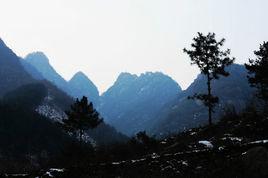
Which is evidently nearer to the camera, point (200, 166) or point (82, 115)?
point (200, 166)

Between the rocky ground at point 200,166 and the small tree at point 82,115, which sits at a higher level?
the small tree at point 82,115

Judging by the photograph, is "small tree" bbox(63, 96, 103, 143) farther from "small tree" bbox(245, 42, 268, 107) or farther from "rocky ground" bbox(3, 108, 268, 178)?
"rocky ground" bbox(3, 108, 268, 178)

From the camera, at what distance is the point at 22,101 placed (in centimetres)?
13975

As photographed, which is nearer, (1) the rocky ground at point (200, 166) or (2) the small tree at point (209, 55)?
(1) the rocky ground at point (200, 166)

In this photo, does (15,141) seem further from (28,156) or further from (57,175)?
(57,175)

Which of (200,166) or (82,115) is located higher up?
(82,115)

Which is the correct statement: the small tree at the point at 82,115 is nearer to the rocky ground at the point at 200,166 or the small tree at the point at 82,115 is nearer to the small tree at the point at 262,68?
the small tree at the point at 262,68

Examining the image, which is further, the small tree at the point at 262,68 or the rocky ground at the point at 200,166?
the small tree at the point at 262,68

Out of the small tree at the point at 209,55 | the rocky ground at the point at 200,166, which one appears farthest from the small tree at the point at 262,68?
the rocky ground at the point at 200,166

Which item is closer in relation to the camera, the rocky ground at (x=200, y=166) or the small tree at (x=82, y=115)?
the rocky ground at (x=200, y=166)

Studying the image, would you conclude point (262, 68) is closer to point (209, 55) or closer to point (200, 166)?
point (209, 55)

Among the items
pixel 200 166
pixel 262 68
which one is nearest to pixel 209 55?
pixel 262 68

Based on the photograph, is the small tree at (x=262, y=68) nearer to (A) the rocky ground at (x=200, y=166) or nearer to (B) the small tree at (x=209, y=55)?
(B) the small tree at (x=209, y=55)

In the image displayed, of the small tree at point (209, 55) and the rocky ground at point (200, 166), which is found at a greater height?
the small tree at point (209, 55)
